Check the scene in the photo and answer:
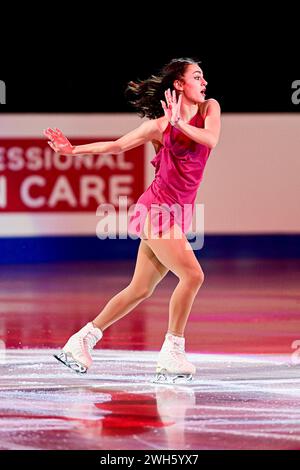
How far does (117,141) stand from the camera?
5922mm

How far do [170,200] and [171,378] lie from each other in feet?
3.00

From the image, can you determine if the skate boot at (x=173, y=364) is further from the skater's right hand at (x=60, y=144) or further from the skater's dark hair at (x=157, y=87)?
the skater's dark hair at (x=157, y=87)

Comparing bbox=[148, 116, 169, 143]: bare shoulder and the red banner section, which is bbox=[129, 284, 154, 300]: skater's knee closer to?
bbox=[148, 116, 169, 143]: bare shoulder

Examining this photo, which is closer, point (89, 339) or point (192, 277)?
point (192, 277)

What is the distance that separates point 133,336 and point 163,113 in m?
1.92

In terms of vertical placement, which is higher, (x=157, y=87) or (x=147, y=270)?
(x=157, y=87)

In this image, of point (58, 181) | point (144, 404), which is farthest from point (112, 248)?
point (144, 404)

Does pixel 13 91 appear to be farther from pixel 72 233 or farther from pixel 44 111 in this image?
pixel 72 233

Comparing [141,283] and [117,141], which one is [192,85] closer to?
[117,141]

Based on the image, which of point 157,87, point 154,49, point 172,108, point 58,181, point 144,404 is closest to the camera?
point 144,404

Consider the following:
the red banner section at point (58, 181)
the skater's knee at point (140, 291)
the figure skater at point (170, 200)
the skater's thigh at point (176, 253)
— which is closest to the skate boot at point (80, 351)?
the figure skater at point (170, 200)

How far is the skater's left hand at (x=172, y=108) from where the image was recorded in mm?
5477

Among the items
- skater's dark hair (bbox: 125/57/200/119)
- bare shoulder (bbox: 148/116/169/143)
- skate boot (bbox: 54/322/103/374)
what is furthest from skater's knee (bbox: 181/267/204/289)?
skater's dark hair (bbox: 125/57/200/119)

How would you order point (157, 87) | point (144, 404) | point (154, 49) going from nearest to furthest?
point (144, 404) → point (157, 87) → point (154, 49)
